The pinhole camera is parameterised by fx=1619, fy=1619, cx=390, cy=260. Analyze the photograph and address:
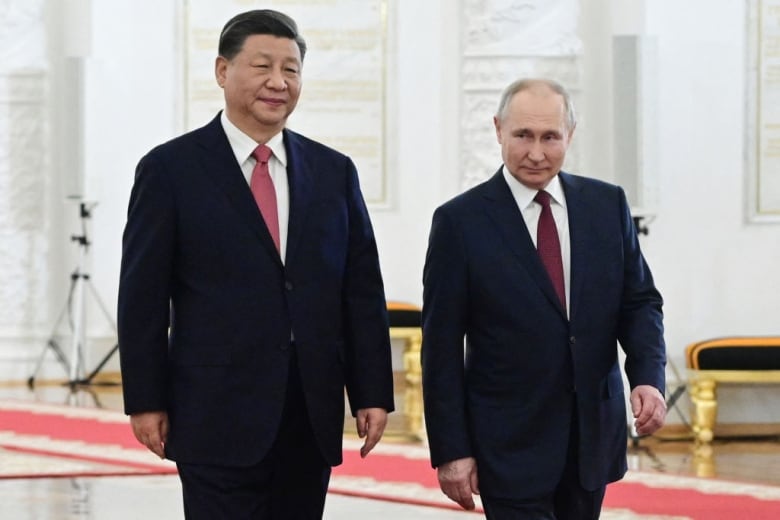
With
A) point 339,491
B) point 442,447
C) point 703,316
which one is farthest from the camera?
point 703,316

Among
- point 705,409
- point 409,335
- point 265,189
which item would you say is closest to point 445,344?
point 265,189

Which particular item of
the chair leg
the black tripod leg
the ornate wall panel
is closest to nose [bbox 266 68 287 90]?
the chair leg

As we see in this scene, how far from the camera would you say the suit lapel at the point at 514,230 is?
3717mm

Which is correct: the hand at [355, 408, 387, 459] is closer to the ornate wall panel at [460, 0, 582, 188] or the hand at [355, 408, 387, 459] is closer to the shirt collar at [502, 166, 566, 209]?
the shirt collar at [502, 166, 566, 209]

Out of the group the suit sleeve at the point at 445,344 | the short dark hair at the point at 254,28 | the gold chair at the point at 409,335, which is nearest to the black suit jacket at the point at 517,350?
the suit sleeve at the point at 445,344

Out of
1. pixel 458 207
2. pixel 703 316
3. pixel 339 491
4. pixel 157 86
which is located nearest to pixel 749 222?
pixel 703 316

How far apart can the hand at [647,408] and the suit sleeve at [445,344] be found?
0.39 m

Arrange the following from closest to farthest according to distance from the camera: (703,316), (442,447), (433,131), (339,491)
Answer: (442,447) → (339,491) → (703,316) → (433,131)

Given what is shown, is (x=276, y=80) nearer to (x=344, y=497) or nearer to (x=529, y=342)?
(x=529, y=342)

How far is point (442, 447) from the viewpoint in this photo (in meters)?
3.65

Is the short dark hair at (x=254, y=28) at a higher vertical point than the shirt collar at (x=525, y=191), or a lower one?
higher

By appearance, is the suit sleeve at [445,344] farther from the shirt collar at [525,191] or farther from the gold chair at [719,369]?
the gold chair at [719,369]

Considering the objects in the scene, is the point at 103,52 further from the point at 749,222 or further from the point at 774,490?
the point at 774,490

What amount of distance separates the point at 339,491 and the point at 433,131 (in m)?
5.24
